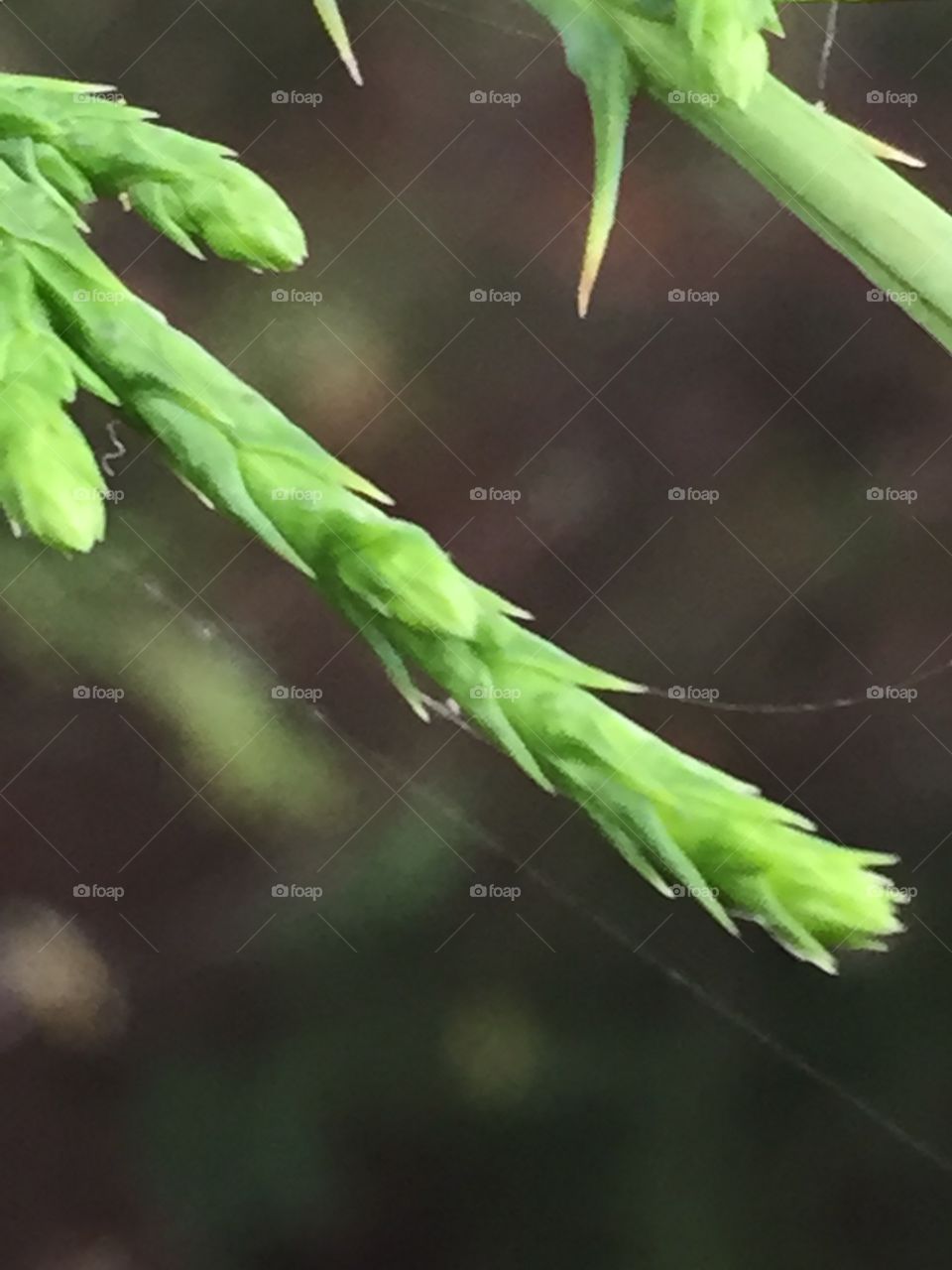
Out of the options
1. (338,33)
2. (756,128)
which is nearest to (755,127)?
(756,128)

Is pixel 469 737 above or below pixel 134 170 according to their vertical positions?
below

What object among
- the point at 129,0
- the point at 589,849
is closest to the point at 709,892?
the point at 589,849

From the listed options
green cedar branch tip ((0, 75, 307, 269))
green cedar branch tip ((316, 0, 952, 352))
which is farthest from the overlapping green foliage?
green cedar branch tip ((0, 75, 307, 269))

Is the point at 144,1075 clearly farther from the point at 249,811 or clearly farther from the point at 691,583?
the point at 691,583

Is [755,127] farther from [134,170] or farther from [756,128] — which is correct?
[134,170]

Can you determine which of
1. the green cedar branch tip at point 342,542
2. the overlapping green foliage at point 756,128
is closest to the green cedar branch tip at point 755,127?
the overlapping green foliage at point 756,128

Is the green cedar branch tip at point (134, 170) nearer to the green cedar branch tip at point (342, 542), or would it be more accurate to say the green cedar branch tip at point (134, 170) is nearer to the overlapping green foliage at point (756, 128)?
the green cedar branch tip at point (342, 542)
